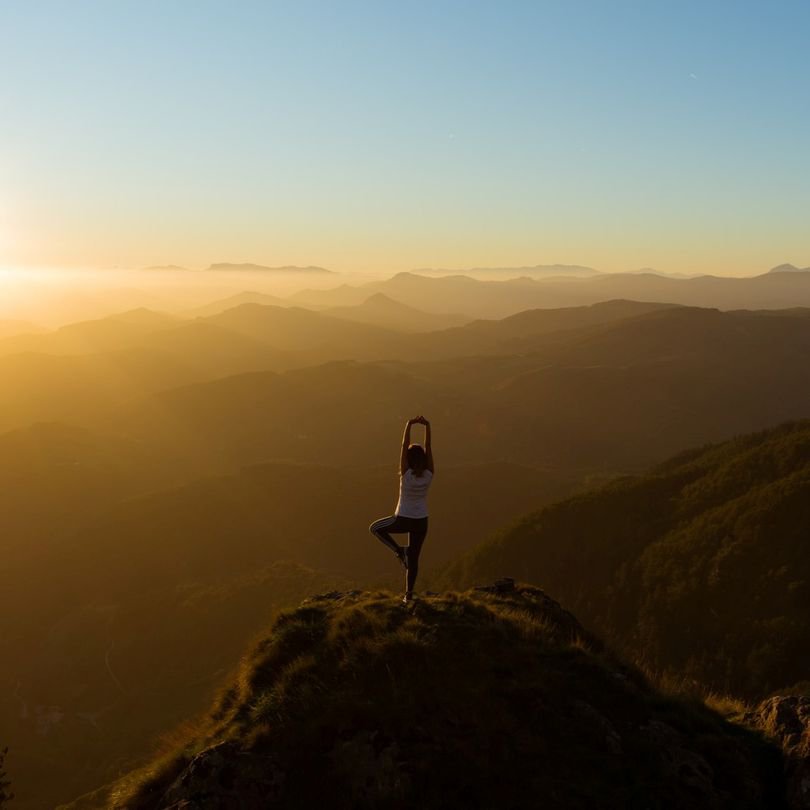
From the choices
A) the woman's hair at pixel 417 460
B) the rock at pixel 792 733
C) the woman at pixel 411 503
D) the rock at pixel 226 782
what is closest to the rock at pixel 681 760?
the rock at pixel 792 733

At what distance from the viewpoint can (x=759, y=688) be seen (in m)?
57.2

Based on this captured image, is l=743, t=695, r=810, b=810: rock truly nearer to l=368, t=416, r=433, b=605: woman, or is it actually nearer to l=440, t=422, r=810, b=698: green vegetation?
l=368, t=416, r=433, b=605: woman

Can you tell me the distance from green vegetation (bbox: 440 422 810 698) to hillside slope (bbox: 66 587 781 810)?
46766mm

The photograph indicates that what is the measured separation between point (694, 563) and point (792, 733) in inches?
2836

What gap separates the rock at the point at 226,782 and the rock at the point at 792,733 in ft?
25.1

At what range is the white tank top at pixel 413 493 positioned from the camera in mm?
13156

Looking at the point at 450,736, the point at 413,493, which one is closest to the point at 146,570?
the point at 413,493

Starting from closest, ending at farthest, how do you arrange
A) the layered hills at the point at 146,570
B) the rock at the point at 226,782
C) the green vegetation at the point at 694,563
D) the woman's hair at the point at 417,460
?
the rock at the point at 226,782 → the woman's hair at the point at 417,460 → the green vegetation at the point at 694,563 → the layered hills at the point at 146,570

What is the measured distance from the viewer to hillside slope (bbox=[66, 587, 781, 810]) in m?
8.84

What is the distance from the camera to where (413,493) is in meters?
13.2

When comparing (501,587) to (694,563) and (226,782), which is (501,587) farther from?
(694,563)

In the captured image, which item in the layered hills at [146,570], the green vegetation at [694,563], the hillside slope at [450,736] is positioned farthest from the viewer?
the layered hills at [146,570]

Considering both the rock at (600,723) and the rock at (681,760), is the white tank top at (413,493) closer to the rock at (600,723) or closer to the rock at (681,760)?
the rock at (600,723)

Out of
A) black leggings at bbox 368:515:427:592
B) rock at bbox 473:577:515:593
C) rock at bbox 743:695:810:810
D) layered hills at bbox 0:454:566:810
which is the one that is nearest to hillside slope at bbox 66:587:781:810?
rock at bbox 743:695:810:810
